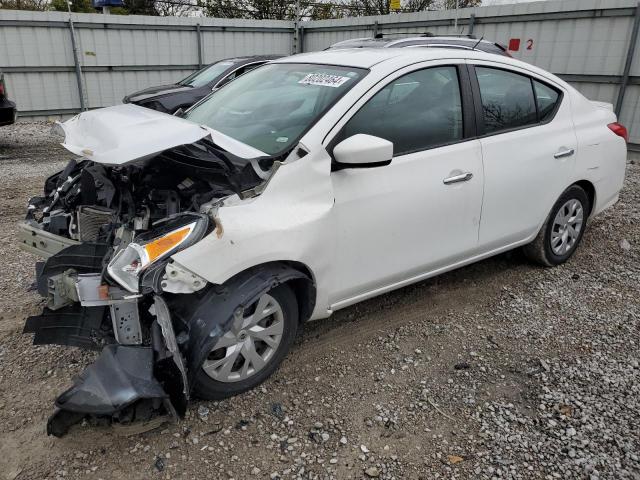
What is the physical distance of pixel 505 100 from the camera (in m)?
3.76

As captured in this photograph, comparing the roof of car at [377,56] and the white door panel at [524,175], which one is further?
the white door panel at [524,175]

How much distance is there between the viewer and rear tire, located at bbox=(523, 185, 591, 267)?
4254mm

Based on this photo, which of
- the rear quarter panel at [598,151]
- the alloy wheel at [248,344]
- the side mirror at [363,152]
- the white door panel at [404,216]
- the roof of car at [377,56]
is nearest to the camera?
the alloy wheel at [248,344]

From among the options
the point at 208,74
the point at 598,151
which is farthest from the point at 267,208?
the point at 208,74

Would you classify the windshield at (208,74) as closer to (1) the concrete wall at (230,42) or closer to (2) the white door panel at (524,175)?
(1) the concrete wall at (230,42)

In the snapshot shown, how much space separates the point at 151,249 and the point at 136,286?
19 cm

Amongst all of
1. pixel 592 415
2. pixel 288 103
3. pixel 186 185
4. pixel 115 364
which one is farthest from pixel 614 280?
pixel 115 364

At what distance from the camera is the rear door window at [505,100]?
3617mm

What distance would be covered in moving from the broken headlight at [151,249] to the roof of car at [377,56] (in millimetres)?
1492

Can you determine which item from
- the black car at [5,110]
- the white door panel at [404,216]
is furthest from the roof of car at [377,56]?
the black car at [5,110]

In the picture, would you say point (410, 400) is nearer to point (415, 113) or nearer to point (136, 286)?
point (136, 286)

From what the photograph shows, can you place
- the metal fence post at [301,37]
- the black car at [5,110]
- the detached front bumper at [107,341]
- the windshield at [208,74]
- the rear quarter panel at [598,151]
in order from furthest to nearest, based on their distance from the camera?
1. the metal fence post at [301,37]
2. the windshield at [208,74]
3. the black car at [5,110]
4. the rear quarter panel at [598,151]
5. the detached front bumper at [107,341]

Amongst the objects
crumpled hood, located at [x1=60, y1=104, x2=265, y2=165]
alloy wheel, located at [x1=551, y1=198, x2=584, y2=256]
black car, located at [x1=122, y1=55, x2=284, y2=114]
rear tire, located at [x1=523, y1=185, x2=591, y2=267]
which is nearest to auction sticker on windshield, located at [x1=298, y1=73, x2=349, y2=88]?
crumpled hood, located at [x1=60, y1=104, x2=265, y2=165]

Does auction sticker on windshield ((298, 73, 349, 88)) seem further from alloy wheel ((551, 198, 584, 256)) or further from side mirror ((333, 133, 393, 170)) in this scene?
alloy wheel ((551, 198, 584, 256))
